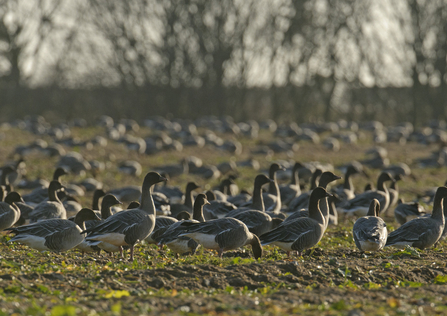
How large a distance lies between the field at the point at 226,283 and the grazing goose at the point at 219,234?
1.03 ft

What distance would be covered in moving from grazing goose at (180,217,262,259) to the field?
32 centimetres

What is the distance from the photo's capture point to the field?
7.13 m

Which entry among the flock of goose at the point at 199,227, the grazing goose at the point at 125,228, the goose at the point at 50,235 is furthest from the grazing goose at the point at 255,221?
the goose at the point at 50,235

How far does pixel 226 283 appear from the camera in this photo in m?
8.60

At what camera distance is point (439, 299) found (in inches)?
310

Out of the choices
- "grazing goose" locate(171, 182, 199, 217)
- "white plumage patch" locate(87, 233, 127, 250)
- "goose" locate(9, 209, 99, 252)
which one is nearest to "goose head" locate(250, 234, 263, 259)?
"white plumage patch" locate(87, 233, 127, 250)

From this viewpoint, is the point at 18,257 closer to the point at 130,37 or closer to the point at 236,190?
the point at 236,190

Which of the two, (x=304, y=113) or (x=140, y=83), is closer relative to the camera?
(x=140, y=83)

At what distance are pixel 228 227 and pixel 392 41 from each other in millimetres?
44151

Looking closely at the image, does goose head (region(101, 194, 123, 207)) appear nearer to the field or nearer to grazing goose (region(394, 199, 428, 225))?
the field

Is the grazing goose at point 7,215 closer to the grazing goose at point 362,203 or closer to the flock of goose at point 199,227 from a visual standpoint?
the flock of goose at point 199,227

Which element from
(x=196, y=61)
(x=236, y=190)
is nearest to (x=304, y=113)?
(x=196, y=61)

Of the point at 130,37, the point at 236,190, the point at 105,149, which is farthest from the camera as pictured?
the point at 130,37

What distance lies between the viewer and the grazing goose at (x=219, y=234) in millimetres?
10586
